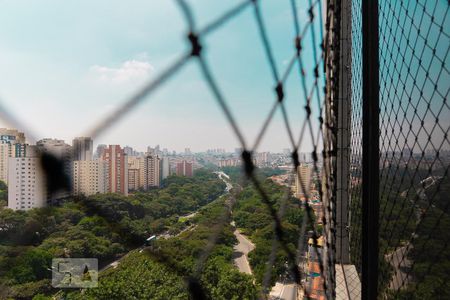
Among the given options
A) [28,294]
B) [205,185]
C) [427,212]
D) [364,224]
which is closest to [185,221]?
[205,185]

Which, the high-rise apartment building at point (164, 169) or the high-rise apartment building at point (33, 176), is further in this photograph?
the high-rise apartment building at point (164, 169)

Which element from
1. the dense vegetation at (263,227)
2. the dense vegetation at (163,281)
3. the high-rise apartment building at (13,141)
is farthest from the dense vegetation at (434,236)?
the dense vegetation at (263,227)

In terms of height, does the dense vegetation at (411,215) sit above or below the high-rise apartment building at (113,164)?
below

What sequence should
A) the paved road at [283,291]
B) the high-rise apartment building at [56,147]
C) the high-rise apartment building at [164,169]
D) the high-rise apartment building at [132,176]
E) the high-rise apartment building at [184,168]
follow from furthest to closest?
the high-rise apartment building at [184,168], the high-rise apartment building at [164,169], the paved road at [283,291], the high-rise apartment building at [132,176], the high-rise apartment building at [56,147]

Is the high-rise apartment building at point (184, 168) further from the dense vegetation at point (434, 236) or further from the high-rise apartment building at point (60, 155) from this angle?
the high-rise apartment building at point (60, 155)

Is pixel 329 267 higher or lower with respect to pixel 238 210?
higher

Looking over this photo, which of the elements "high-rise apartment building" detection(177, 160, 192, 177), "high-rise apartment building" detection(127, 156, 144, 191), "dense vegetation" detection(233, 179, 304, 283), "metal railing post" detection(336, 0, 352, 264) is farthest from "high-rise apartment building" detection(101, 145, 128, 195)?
"high-rise apartment building" detection(177, 160, 192, 177)

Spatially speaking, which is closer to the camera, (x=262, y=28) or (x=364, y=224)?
(x=262, y=28)

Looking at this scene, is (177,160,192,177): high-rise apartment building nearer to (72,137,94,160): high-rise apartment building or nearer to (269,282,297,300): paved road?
(269,282,297,300): paved road

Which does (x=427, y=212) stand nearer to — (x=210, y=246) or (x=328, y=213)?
(x=328, y=213)
